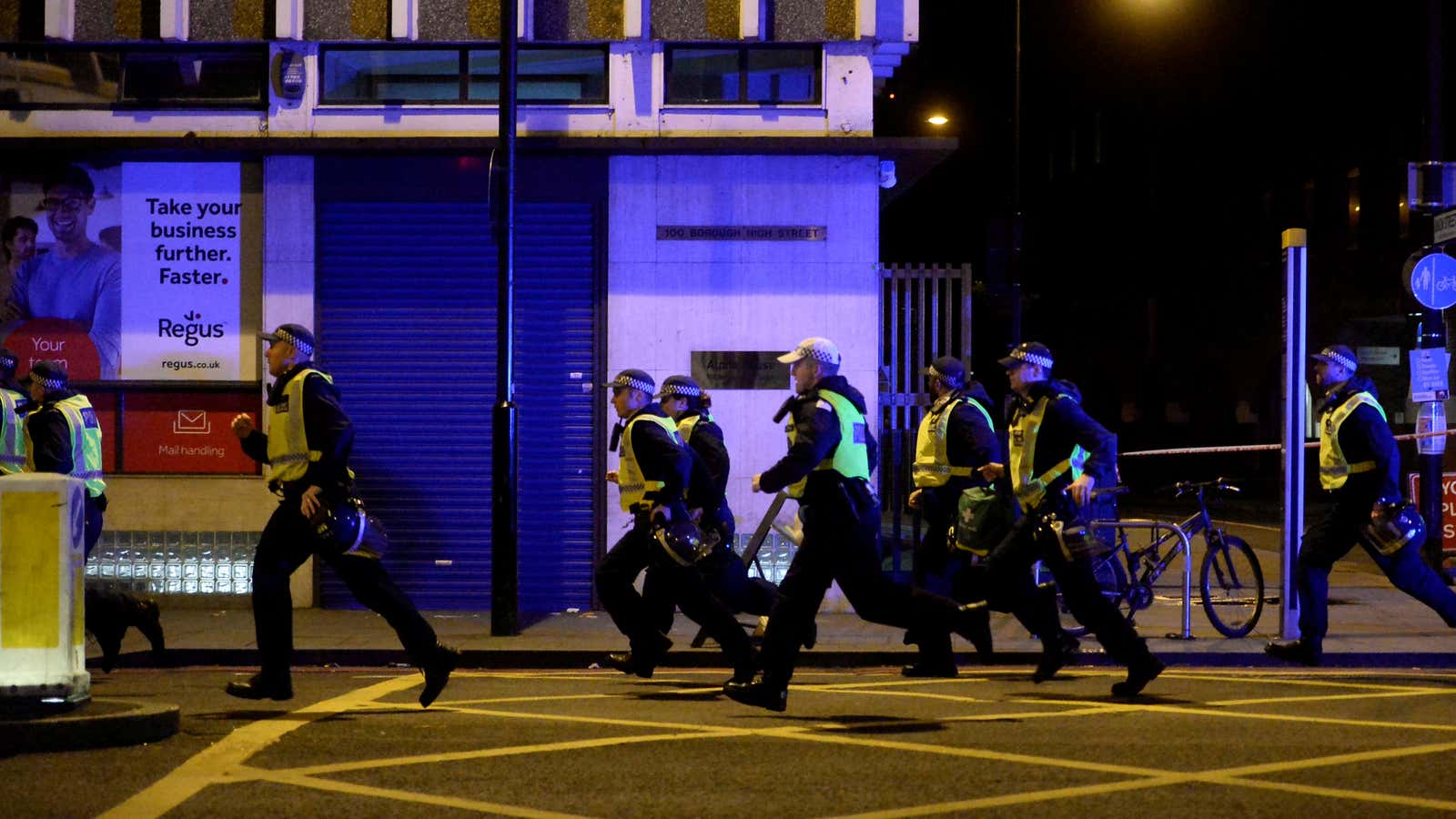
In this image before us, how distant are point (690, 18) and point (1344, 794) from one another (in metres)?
9.15

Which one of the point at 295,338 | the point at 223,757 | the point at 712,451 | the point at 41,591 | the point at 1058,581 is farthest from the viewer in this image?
the point at 712,451

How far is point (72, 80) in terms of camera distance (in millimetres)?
14000

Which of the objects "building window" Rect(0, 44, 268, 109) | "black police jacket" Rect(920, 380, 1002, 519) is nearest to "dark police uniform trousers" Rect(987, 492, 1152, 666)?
"black police jacket" Rect(920, 380, 1002, 519)

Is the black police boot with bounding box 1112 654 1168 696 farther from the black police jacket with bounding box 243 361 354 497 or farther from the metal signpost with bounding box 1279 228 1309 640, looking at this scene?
the black police jacket with bounding box 243 361 354 497

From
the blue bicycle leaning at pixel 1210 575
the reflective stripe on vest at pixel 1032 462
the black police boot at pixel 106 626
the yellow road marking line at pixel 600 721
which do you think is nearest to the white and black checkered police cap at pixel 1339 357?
the blue bicycle leaning at pixel 1210 575

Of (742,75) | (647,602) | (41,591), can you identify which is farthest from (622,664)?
(742,75)

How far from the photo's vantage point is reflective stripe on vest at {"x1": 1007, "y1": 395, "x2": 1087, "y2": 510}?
9.07m

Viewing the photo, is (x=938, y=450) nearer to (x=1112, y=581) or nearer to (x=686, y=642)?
(x=1112, y=581)

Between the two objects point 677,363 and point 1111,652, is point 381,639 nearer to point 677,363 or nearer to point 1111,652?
point 677,363

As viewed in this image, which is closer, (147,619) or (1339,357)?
(147,619)

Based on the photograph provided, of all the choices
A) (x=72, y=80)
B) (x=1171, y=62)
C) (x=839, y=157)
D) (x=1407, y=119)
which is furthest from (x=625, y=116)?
(x=1171, y=62)

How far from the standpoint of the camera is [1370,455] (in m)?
10.1

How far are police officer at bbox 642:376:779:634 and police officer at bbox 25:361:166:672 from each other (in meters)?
3.17

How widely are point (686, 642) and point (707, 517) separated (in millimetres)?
1687
